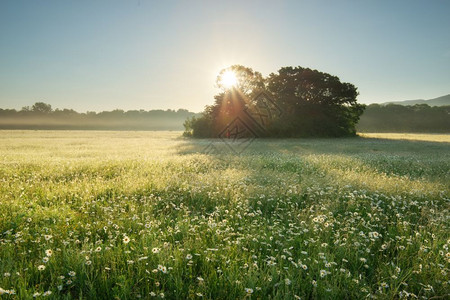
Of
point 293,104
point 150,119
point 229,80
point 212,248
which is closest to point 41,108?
point 150,119

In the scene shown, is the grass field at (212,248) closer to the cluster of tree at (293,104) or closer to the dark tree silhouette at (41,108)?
the cluster of tree at (293,104)

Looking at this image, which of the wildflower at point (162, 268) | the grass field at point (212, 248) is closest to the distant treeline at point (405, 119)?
the grass field at point (212, 248)

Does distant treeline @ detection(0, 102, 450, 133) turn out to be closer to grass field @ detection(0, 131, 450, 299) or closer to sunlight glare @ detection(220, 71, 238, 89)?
sunlight glare @ detection(220, 71, 238, 89)

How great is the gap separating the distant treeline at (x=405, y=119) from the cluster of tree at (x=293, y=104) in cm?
3452

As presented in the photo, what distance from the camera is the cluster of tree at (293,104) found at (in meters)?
44.8

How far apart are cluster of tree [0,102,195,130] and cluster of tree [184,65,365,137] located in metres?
45.7

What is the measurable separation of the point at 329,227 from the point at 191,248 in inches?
106

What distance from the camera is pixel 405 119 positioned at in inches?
3191

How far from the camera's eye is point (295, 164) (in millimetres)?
13477

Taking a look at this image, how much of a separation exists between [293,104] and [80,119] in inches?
3542

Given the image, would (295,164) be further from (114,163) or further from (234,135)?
(234,135)

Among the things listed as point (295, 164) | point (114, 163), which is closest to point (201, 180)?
point (114, 163)

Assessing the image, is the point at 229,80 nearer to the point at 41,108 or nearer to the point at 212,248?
the point at 212,248

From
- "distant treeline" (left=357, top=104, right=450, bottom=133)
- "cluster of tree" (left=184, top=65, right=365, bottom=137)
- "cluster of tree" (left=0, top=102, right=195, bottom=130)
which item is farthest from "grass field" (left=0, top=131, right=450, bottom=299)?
"cluster of tree" (left=0, top=102, right=195, bottom=130)
